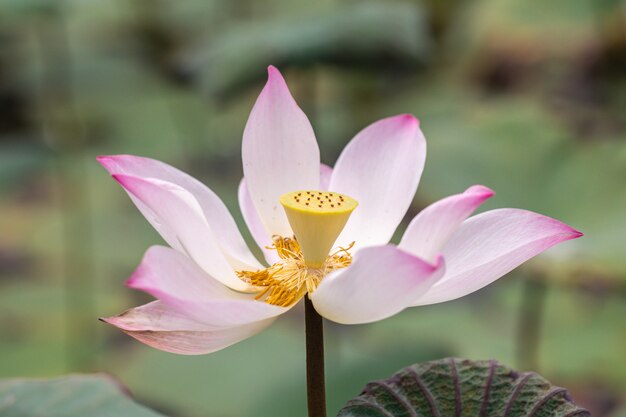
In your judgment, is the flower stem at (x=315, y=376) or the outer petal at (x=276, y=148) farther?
the outer petal at (x=276, y=148)

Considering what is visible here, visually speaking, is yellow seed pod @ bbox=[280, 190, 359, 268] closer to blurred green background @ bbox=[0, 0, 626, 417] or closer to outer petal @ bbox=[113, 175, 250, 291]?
outer petal @ bbox=[113, 175, 250, 291]

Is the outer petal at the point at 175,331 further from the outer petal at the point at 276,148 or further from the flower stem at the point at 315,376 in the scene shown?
the outer petal at the point at 276,148

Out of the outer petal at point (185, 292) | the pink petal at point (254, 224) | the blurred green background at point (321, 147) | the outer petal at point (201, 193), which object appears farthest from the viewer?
the blurred green background at point (321, 147)

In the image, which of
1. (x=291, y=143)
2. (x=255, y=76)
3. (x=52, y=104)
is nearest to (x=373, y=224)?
(x=291, y=143)

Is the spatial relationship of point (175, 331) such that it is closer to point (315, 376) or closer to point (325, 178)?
point (315, 376)

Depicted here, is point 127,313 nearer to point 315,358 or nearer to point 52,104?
point 315,358

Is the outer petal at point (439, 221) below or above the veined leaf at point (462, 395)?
above

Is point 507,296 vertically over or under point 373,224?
under

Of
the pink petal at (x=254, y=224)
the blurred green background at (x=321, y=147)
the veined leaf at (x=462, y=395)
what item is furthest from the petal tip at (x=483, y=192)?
the blurred green background at (x=321, y=147)
